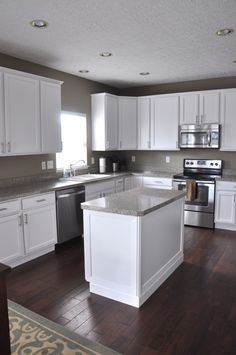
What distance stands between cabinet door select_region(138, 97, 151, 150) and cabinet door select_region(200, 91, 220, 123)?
104 cm

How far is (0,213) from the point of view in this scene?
10.3 feet

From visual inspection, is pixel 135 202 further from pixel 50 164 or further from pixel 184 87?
pixel 184 87

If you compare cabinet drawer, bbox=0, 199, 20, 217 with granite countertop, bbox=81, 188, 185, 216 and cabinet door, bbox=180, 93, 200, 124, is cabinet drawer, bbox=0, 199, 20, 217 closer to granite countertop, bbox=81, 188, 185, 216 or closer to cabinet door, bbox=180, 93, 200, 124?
granite countertop, bbox=81, 188, 185, 216

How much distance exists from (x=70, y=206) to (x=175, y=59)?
2.55m

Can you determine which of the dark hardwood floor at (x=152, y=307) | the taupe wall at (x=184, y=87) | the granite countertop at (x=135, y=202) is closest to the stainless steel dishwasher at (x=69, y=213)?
the dark hardwood floor at (x=152, y=307)

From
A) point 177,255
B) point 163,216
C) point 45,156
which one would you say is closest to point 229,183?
point 177,255

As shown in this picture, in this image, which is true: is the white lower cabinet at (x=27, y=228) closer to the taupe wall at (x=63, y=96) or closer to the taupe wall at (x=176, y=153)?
the taupe wall at (x=63, y=96)

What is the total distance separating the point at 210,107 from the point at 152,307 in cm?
372

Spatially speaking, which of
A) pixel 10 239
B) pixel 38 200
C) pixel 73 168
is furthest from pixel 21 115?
pixel 73 168

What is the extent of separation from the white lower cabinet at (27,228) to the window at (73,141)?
127 centimetres

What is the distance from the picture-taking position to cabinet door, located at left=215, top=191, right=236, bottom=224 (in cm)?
473

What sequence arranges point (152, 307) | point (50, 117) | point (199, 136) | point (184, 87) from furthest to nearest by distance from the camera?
point (184, 87) → point (199, 136) → point (50, 117) → point (152, 307)

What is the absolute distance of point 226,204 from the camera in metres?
4.77

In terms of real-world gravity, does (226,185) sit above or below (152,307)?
above
